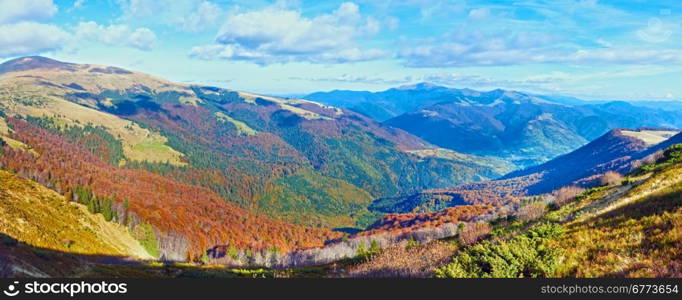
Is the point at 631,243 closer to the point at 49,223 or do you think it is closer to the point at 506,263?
the point at 506,263

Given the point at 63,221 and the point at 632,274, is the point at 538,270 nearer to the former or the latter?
the point at 632,274

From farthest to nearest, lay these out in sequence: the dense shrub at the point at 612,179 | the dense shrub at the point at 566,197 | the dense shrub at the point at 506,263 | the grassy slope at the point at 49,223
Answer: the grassy slope at the point at 49,223 → the dense shrub at the point at 612,179 → the dense shrub at the point at 566,197 → the dense shrub at the point at 506,263

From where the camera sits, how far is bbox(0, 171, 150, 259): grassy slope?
7681 centimetres

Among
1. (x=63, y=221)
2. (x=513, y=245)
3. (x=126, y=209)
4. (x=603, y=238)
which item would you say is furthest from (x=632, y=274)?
(x=126, y=209)

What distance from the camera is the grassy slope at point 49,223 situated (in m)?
76.8

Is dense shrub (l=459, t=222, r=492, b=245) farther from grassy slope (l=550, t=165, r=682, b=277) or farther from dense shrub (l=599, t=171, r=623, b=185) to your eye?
dense shrub (l=599, t=171, r=623, b=185)

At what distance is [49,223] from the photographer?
93875 millimetres

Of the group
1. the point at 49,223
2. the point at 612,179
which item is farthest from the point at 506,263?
the point at 49,223

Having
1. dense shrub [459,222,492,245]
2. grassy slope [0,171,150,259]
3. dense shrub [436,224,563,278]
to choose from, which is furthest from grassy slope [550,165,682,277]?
grassy slope [0,171,150,259]

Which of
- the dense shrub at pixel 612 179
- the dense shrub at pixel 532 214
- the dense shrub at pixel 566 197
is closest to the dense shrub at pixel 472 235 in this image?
the dense shrub at pixel 532 214

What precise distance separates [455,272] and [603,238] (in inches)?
452

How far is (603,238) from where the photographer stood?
22.7 m

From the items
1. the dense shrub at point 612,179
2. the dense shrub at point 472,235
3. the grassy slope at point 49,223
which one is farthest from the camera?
the grassy slope at point 49,223

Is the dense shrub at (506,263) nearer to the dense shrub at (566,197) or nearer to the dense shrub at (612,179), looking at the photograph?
the dense shrub at (566,197)
